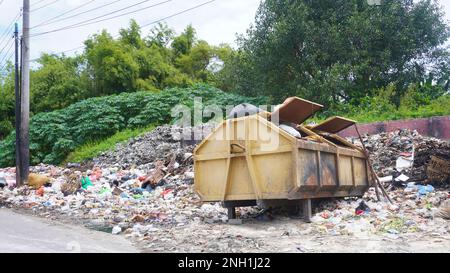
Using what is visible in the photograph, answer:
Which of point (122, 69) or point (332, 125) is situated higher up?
point (122, 69)

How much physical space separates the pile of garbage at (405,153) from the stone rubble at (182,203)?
2cm

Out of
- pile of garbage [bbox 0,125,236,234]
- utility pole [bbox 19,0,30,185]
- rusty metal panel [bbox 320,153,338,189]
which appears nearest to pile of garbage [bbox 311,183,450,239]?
rusty metal panel [bbox 320,153,338,189]

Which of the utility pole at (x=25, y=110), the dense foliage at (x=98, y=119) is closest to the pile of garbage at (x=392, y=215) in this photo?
the utility pole at (x=25, y=110)

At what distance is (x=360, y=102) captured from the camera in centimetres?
1591

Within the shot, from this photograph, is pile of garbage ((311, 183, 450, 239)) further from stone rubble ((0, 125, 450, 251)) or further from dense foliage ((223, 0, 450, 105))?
dense foliage ((223, 0, 450, 105))

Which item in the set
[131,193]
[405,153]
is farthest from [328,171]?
[131,193]

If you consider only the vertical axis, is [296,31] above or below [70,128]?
above

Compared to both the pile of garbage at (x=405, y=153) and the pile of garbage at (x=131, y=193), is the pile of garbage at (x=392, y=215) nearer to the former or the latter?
the pile of garbage at (x=405, y=153)

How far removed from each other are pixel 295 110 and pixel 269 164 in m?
1.14

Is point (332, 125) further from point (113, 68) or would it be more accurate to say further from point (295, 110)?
point (113, 68)

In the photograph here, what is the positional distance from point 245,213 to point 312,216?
4.57 ft

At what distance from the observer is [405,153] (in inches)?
402
